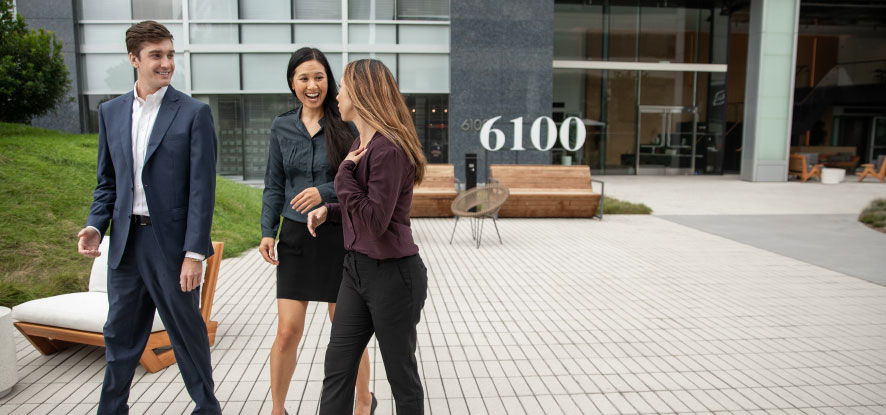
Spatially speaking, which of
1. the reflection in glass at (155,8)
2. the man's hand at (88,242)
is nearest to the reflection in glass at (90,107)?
the reflection in glass at (155,8)

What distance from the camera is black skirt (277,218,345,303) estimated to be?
281cm

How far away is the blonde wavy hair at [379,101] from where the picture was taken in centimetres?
218

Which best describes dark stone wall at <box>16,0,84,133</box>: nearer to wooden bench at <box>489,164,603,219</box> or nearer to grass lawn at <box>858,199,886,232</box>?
wooden bench at <box>489,164,603,219</box>

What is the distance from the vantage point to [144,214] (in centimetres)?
261

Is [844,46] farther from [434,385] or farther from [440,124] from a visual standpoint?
[434,385]

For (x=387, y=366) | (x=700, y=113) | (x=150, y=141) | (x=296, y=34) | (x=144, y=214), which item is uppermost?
(x=296, y=34)

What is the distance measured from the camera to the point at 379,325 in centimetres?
223

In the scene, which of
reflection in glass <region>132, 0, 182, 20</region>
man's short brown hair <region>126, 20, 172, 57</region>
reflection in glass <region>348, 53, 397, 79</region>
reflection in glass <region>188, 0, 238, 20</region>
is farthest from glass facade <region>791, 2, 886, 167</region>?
man's short brown hair <region>126, 20, 172, 57</region>

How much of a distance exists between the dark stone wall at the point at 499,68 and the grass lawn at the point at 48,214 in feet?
25.8

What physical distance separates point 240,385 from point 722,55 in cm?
2382

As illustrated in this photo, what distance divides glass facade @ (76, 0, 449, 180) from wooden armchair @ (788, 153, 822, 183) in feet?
42.2

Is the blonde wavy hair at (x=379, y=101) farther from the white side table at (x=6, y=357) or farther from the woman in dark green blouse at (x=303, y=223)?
the white side table at (x=6, y=357)

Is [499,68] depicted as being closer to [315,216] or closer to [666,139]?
[666,139]

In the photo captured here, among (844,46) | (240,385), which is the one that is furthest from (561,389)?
(844,46)
